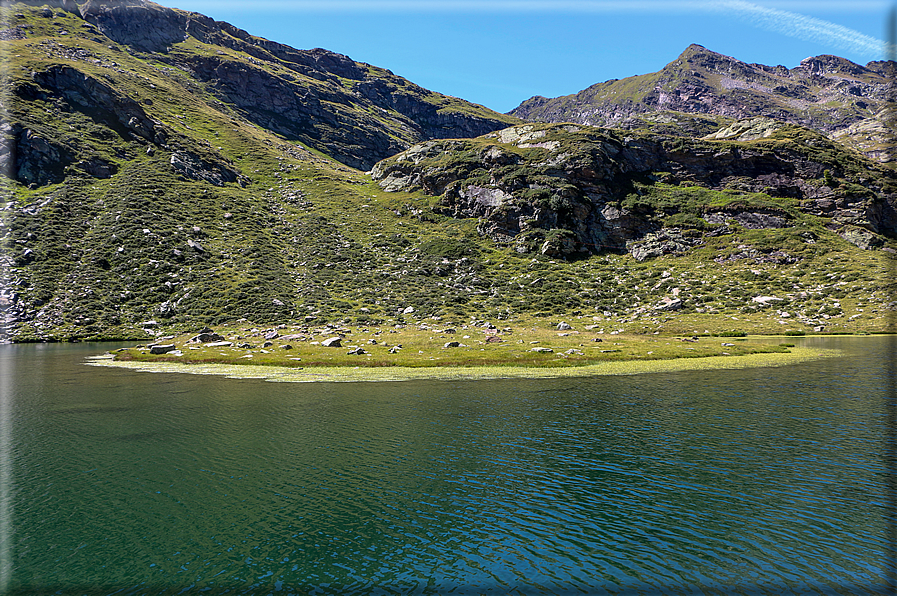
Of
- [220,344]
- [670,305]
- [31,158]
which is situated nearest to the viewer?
[220,344]

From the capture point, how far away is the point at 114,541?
16172mm

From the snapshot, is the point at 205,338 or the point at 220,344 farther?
the point at 205,338

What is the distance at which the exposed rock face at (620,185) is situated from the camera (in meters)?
135

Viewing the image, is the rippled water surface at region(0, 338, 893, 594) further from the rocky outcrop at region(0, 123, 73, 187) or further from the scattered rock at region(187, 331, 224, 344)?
the rocky outcrop at region(0, 123, 73, 187)

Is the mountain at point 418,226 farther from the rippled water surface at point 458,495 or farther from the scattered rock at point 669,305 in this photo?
the rippled water surface at point 458,495

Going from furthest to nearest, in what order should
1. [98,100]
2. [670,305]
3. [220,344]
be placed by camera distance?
[98,100] < [670,305] < [220,344]

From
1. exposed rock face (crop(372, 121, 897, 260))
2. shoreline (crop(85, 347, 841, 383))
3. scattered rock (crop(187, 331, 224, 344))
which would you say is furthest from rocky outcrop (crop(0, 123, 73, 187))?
exposed rock face (crop(372, 121, 897, 260))

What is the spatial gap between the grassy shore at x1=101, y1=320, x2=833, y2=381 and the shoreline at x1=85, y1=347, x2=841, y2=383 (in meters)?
0.12

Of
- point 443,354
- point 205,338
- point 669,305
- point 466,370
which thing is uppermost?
point 669,305

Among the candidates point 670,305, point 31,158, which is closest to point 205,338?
point 670,305

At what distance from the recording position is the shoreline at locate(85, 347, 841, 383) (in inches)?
1949

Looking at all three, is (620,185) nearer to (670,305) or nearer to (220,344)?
(670,305)

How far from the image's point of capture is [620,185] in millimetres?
152500

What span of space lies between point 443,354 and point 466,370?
28.4 ft
